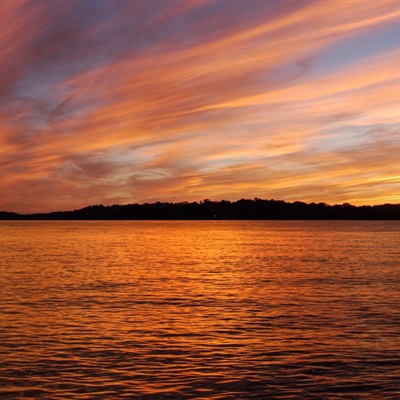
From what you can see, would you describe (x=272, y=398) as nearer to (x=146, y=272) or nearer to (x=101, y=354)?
(x=101, y=354)

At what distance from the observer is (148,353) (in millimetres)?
23859

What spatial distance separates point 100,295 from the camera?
141 ft

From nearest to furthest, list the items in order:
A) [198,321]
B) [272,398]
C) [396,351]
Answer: [272,398]
[396,351]
[198,321]

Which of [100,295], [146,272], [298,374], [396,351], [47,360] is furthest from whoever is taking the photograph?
[146,272]

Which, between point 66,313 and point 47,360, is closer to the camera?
point 47,360

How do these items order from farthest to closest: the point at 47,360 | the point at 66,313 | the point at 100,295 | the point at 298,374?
the point at 100,295 < the point at 66,313 < the point at 47,360 < the point at 298,374

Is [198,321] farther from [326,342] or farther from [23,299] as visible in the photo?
[23,299]

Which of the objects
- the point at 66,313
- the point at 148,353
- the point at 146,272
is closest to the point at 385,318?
the point at 148,353

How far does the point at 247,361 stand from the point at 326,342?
18.0ft

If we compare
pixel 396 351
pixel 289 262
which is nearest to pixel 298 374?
pixel 396 351

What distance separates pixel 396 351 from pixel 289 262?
54704mm

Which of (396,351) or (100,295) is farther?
(100,295)

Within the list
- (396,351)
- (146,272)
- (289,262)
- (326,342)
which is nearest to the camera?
(396,351)

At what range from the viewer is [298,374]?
20578 mm
